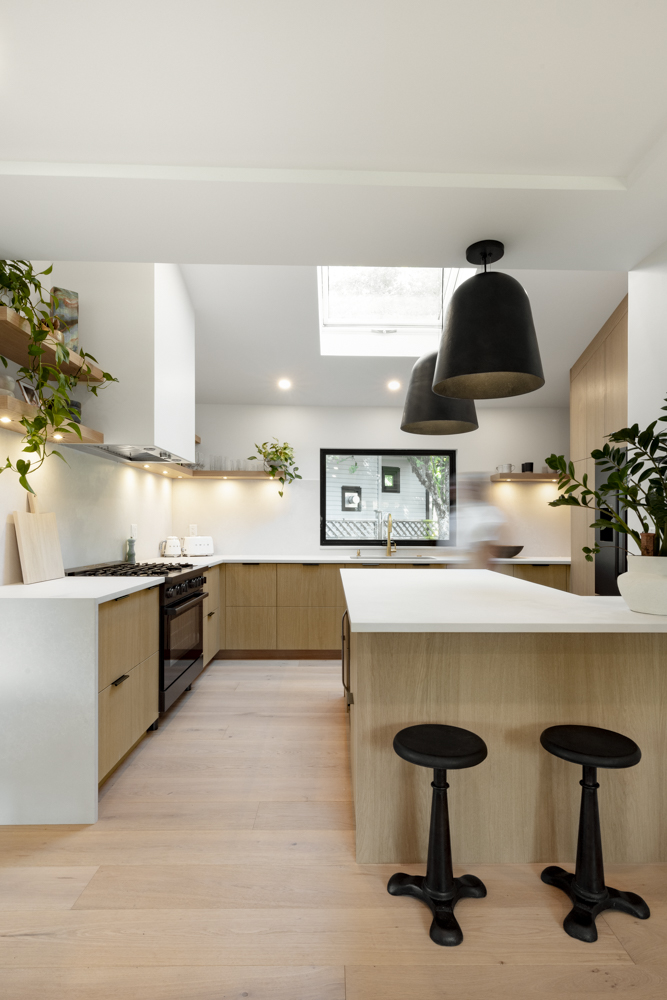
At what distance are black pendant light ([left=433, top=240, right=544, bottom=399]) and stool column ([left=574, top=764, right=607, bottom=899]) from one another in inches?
49.3

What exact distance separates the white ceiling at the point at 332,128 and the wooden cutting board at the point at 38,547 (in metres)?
1.22

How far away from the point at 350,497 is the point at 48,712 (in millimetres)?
3698

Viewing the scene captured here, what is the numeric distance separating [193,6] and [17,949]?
2.41 m

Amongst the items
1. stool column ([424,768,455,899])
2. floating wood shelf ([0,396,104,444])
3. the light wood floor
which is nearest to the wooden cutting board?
floating wood shelf ([0,396,104,444])

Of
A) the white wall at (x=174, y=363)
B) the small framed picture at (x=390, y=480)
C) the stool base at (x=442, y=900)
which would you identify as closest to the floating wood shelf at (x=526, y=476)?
the small framed picture at (x=390, y=480)

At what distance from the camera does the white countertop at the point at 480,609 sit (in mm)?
1658

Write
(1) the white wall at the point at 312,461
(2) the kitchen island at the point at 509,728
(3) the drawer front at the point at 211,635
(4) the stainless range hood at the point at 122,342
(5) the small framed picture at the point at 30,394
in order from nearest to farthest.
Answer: (2) the kitchen island at the point at 509,728, (5) the small framed picture at the point at 30,394, (4) the stainless range hood at the point at 122,342, (3) the drawer front at the point at 211,635, (1) the white wall at the point at 312,461

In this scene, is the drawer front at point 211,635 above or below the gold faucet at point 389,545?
below

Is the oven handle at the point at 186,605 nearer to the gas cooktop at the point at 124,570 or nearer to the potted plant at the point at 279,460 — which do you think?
the gas cooktop at the point at 124,570

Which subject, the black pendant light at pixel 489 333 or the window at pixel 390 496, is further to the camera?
the window at pixel 390 496

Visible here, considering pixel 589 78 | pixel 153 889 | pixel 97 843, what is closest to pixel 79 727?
pixel 97 843

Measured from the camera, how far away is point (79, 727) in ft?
7.21

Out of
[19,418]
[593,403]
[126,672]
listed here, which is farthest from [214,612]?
[593,403]

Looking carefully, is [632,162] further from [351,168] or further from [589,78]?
[351,168]
